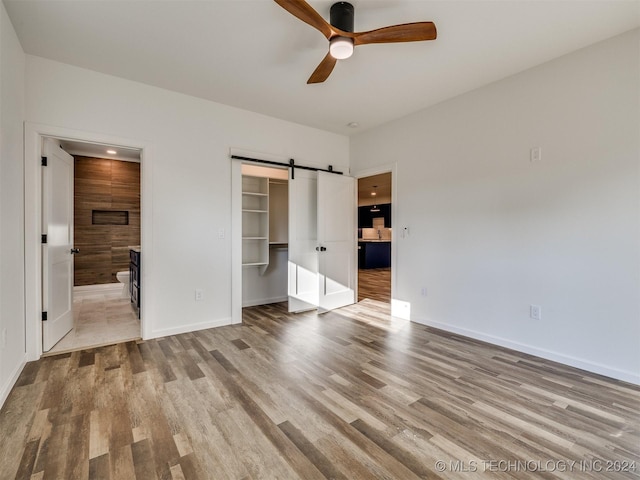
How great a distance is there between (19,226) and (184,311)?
1.67 m

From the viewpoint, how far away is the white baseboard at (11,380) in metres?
2.08

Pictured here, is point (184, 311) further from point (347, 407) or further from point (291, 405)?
point (347, 407)

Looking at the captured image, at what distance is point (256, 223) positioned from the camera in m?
4.98

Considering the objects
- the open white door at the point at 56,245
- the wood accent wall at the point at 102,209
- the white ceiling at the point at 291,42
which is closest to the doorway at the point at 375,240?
the white ceiling at the point at 291,42

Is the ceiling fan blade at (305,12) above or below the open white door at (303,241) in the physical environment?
above

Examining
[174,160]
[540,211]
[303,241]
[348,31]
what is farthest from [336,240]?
[348,31]

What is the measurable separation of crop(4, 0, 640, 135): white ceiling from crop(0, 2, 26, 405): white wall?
280 millimetres

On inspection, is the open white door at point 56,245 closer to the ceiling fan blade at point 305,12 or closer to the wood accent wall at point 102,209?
the wood accent wall at point 102,209

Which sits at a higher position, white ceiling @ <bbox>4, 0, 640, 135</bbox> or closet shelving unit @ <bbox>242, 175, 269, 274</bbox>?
white ceiling @ <bbox>4, 0, 640, 135</bbox>

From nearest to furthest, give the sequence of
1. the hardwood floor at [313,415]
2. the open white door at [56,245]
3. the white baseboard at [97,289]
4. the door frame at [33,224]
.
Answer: the hardwood floor at [313,415] < the door frame at [33,224] < the open white door at [56,245] < the white baseboard at [97,289]

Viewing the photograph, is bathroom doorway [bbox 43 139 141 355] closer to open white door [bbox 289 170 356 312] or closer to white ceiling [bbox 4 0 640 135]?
white ceiling [bbox 4 0 640 135]

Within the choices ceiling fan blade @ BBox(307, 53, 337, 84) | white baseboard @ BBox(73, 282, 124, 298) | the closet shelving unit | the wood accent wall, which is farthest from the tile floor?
ceiling fan blade @ BBox(307, 53, 337, 84)

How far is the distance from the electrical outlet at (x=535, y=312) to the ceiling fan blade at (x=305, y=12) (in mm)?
2954

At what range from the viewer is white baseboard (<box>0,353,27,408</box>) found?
2.08 m
